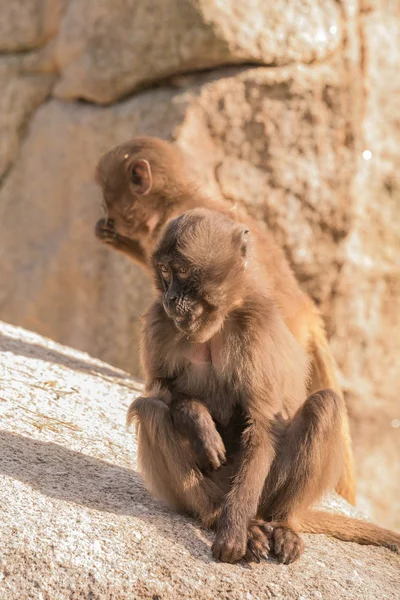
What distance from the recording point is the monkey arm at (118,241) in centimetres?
650

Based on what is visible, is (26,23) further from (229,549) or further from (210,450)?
(229,549)

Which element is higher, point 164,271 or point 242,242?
point 242,242

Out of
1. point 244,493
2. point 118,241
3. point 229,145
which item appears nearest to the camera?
point 244,493

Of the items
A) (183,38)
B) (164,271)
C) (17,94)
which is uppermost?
(183,38)

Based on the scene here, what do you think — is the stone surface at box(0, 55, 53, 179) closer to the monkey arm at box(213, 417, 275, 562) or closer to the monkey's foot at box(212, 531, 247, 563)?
the monkey arm at box(213, 417, 275, 562)

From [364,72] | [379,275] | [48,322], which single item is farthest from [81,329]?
[364,72]

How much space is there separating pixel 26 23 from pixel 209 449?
6.71m

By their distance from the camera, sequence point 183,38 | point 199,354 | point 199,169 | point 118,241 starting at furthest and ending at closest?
point 183,38, point 199,169, point 118,241, point 199,354

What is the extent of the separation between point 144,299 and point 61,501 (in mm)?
4678

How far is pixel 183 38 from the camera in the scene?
8.02m

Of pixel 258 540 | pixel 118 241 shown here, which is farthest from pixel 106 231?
pixel 258 540

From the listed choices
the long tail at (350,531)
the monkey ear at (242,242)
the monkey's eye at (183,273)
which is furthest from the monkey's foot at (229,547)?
the monkey ear at (242,242)

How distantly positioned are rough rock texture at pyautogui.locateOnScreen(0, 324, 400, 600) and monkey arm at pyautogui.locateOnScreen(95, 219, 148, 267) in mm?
1807

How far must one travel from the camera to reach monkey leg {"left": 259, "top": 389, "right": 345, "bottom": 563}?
3.82 metres
